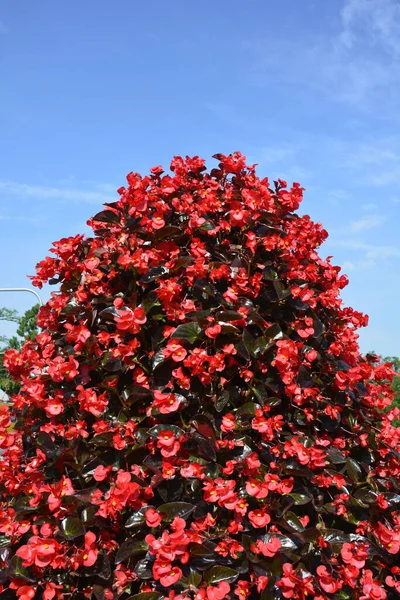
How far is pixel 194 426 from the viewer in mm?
1881

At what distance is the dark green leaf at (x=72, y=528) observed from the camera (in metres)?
1.84

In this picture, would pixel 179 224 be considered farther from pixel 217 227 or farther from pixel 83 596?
pixel 83 596

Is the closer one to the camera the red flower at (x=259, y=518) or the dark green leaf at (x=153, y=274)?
the red flower at (x=259, y=518)

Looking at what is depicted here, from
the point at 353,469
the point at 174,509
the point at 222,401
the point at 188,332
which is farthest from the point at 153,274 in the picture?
the point at 353,469

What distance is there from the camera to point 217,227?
2.20m

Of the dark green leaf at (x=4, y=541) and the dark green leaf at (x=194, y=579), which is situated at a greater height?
the dark green leaf at (x=4, y=541)

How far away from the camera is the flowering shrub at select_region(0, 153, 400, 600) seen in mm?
1830

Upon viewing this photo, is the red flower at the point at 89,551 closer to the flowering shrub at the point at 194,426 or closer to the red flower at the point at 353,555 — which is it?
the flowering shrub at the point at 194,426

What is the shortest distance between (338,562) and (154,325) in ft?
3.22

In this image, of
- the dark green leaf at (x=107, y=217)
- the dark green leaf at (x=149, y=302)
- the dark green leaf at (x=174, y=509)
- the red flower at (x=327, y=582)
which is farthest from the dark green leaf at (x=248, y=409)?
the dark green leaf at (x=107, y=217)

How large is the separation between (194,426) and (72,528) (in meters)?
0.48

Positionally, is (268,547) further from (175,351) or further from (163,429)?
(175,351)

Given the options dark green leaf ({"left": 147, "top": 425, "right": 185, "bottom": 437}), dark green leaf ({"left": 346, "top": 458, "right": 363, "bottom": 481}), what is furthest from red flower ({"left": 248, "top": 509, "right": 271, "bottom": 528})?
dark green leaf ({"left": 346, "top": 458, "right": 363, "bottom": 481})

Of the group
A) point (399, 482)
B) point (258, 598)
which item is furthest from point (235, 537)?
point (399, 482)
